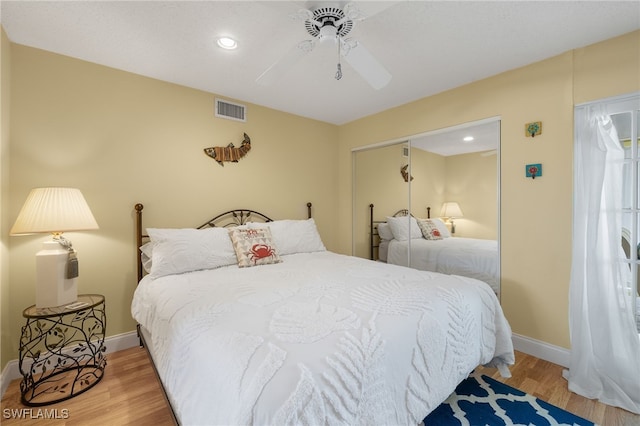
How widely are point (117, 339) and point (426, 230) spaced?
3.21m

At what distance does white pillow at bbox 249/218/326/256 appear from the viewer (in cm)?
289

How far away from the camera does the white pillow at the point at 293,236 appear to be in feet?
9.47

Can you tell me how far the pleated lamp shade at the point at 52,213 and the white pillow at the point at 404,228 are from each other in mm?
2943

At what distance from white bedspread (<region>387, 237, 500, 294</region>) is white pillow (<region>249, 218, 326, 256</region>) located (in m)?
1.08

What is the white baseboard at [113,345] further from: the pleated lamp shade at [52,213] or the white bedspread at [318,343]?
the pleated lamp shade at [52,213]

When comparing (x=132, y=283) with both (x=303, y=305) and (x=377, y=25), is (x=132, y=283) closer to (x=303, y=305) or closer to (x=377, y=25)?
(x=303, y=305)

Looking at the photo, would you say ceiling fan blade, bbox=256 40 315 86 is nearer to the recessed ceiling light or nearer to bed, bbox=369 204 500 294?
the recessed ceiling light

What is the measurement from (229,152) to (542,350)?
346 cm

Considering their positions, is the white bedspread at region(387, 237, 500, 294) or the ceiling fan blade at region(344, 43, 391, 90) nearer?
the ceiling fan blade at region(344, 43, 391, 90)

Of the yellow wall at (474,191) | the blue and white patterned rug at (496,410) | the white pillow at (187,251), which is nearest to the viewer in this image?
the blue and white patterned rug at (496,410)

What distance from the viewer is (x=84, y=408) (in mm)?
1730

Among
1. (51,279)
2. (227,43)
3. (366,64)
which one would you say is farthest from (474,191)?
(51,279)

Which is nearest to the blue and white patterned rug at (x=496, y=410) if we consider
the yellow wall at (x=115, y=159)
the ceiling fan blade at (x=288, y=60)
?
the ceiling fan blade at (x=288, y=60)

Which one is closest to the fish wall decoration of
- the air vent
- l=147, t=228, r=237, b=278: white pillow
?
the air vent
